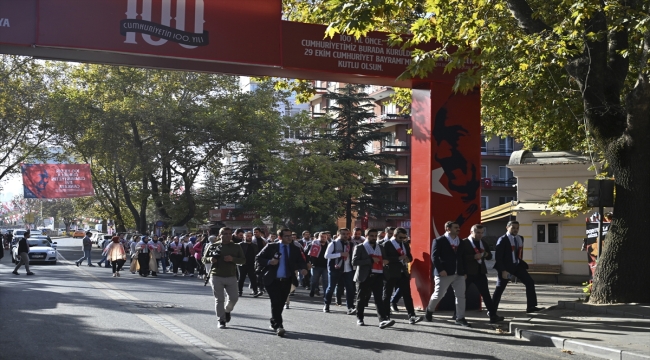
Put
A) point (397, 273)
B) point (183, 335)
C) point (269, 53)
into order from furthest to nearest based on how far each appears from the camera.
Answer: point (269, 53)
point (397, 273)
point (183, 335)

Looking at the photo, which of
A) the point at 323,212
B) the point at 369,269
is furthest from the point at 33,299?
the point at 323,212

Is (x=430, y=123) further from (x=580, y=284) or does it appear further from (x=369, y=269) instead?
(x=580, y=284)

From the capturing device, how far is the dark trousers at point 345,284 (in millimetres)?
16453

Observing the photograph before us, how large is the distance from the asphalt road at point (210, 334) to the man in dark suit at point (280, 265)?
2.18ft

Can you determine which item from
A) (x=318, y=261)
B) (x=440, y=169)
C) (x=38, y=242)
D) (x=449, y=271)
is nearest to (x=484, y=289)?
(x=449, y=271)

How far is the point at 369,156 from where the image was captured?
175 ft

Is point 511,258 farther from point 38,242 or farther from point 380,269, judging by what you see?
point 38,242

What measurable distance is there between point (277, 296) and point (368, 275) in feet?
7.10

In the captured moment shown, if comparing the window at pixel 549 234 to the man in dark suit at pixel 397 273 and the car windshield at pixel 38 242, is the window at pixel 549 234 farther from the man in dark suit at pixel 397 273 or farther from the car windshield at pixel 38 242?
the car windshield at pixel 38 242

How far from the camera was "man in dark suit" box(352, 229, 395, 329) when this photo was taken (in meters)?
14.0

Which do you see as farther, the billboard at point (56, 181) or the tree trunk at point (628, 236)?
the billboard at point (56, 181)

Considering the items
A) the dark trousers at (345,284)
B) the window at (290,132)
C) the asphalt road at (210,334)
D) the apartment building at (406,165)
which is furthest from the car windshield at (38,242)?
the apartment building at (406,165)

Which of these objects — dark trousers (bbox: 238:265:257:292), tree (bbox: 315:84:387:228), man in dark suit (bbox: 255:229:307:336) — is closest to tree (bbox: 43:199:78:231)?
tree (bbox: 315:84:387:228)

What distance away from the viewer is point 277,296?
12.8m
